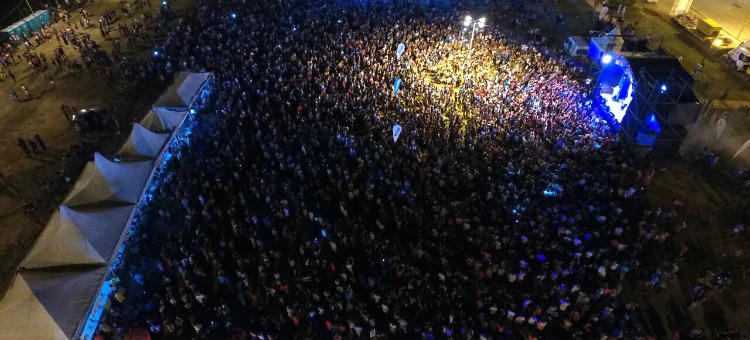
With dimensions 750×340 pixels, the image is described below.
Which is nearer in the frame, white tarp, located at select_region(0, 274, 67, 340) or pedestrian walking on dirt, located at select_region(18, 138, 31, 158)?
white tarp, located at select_region(0, 274, 67, 340)

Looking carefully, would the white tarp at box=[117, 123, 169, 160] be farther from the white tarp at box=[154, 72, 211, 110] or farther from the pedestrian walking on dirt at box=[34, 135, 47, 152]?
the pedestrian walking on dirt at box=[34, 135, 47, 152]

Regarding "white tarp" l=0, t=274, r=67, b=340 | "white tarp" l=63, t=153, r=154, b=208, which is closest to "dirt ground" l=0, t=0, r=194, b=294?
"white tarp" l=63, t=153, r=154, b=208

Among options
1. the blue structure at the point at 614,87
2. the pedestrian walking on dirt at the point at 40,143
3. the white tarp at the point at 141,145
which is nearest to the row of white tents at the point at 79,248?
the white tarp at the point at 141,145

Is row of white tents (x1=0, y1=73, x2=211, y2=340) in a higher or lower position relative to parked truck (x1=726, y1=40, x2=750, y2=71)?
higher

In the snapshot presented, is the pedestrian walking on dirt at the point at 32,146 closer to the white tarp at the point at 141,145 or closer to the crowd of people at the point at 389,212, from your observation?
the white tarp at the point at 141,145

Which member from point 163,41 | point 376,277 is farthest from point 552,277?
point 163,41

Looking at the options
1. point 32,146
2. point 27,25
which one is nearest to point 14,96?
point 32,146
